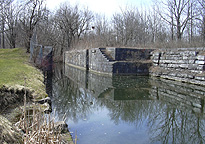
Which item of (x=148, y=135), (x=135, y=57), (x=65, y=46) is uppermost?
(x=65, y=46)

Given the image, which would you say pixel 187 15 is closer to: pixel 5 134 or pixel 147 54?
pixel 147 54

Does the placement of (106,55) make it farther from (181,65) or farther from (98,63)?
(181,65)

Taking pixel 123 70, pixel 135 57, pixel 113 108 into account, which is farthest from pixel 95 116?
pixel 135 57

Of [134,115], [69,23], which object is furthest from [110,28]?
[134,115]

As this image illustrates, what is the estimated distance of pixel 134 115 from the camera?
512 cm

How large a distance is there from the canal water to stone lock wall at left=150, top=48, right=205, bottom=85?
1.81 metres

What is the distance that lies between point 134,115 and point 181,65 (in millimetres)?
6586

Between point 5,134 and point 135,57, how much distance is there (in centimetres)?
1172

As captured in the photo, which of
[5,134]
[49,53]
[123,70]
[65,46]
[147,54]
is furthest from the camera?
[65,46]

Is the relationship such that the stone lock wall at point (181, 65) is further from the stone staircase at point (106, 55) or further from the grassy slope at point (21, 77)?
the grassy slope at point (21, 77)

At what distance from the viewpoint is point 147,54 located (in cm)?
1350

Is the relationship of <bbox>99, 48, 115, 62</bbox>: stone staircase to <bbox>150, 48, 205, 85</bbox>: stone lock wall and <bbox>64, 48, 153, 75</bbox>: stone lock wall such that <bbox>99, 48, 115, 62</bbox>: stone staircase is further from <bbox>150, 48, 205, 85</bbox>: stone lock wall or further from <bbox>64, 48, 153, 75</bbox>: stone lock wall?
<bbox>150, 48, 205, 85</bbox>: stone lock wall

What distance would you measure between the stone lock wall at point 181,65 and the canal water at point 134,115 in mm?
1812

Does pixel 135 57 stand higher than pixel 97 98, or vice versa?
pixel 135 57
